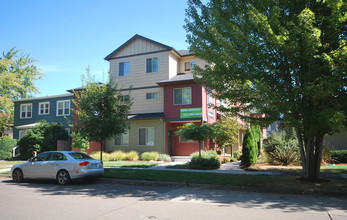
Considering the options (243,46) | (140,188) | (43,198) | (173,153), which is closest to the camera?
(43,198)

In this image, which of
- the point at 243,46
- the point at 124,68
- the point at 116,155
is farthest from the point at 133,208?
the point at 124,68

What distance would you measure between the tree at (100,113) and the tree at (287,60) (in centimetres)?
601

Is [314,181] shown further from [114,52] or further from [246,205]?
[114,52]

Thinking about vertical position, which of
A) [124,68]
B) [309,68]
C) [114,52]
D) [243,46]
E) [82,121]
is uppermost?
[114,52]

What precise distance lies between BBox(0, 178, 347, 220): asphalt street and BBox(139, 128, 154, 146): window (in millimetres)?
13567

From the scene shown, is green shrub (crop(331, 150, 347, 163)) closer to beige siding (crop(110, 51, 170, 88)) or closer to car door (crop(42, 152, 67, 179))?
beige siding (crop(110, 51, 170, 88))

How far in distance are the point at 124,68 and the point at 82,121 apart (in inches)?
470

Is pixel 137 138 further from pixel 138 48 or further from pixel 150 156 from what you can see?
pixel 138 48

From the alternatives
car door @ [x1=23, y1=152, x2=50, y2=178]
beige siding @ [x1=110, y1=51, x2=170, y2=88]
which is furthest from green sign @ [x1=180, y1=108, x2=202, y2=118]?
car door @ [x1=23, y1=152, x2=50, y2=178]

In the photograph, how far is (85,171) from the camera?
11219 millimetres

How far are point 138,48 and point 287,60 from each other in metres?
17.6

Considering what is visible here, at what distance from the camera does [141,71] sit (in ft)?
81.4

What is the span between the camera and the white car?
36.6 feet

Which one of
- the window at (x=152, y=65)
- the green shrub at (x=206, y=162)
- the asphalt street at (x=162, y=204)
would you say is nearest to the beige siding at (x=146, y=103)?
the window at (x=152, y=65)
